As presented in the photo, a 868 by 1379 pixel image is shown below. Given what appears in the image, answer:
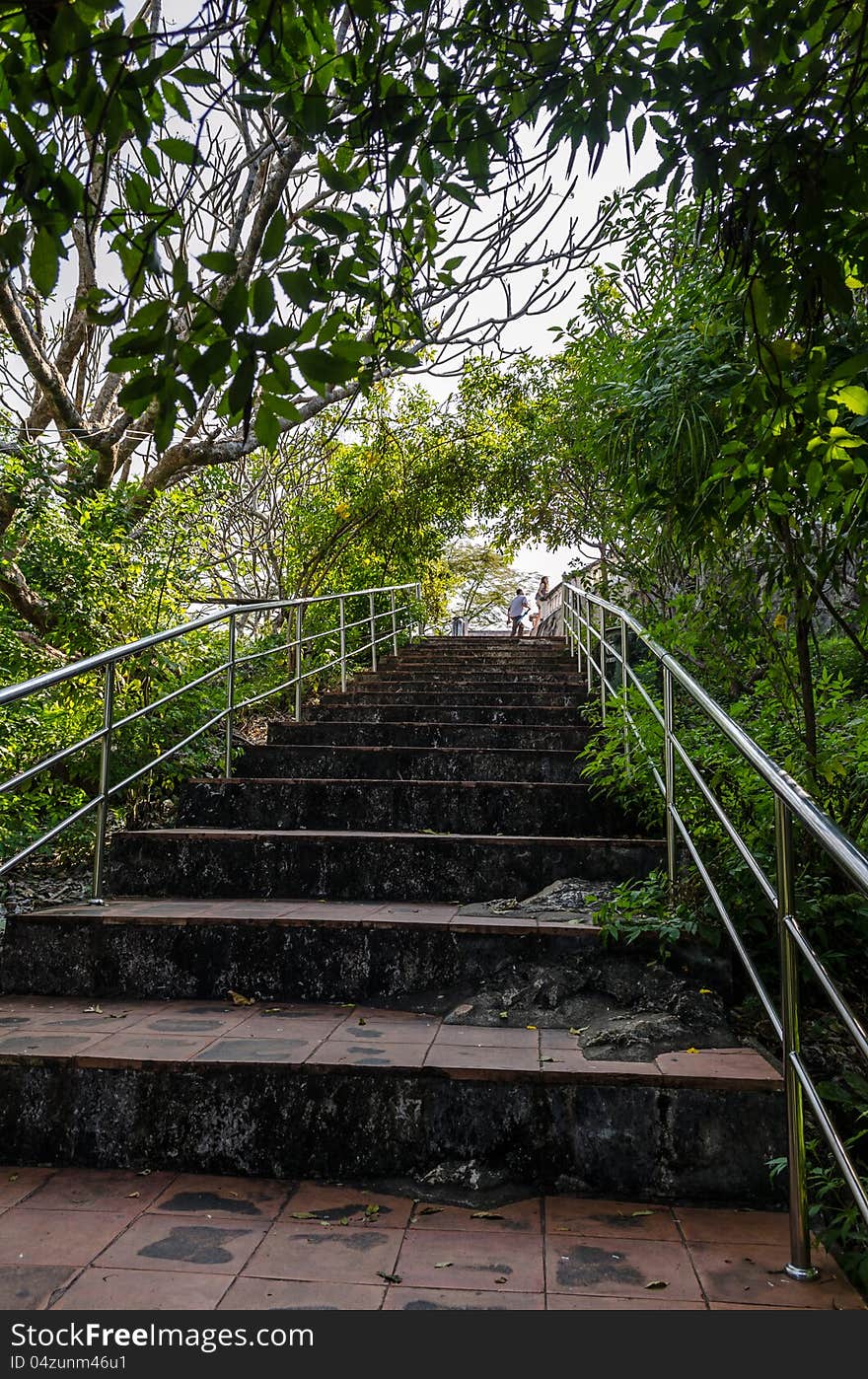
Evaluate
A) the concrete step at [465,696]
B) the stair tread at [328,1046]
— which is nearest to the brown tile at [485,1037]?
the stair tread at [328,1046]

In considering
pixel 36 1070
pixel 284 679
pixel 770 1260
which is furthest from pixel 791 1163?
pixel 284 679

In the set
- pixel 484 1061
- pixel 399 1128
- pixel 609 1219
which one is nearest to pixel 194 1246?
pixel 399 1128

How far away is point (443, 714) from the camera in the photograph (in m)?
6.34

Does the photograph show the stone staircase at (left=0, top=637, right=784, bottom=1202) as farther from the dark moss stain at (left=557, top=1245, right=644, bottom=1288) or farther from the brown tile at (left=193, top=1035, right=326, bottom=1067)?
the dark moss stain at (left=557, top=1245, right=644, bottom=1288)

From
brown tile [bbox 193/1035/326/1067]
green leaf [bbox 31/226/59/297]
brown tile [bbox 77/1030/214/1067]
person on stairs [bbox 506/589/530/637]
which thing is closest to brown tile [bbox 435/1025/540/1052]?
brown tile [bbox 193/1035/326/1067]

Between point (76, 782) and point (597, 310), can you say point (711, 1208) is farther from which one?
point (597, 310)

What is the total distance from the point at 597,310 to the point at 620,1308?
5.47m

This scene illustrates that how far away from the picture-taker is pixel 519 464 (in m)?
11.7

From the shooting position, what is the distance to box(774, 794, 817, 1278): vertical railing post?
5.98 ft

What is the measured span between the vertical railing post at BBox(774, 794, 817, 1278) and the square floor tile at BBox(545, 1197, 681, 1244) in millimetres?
267

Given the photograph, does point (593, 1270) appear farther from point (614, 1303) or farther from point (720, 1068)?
point (720, 1068)

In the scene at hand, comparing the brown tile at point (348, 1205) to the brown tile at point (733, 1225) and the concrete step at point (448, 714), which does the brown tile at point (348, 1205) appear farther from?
the concrete step at point (448, 714)

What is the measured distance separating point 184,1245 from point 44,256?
6.27ft

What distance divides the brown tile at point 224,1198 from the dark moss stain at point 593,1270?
26.8 inches
